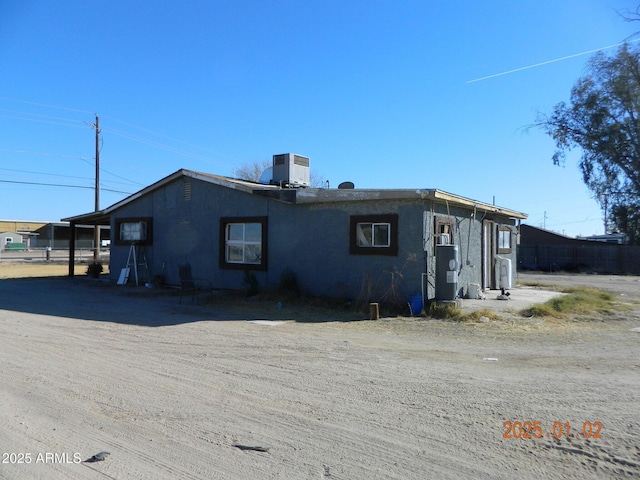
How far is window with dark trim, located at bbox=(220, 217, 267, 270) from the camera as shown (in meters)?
15.3

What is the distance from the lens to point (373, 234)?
515 inches

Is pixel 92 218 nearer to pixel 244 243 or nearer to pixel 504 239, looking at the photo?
pixel 244 243

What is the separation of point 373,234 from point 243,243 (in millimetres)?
4659

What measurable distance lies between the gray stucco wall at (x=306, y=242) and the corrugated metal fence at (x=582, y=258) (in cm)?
2180

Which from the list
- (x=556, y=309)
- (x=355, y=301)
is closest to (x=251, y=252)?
(x=355, y=301)

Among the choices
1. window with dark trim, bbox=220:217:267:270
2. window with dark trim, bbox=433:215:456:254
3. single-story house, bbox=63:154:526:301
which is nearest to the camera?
single-story house, bbox=63:154:526:301

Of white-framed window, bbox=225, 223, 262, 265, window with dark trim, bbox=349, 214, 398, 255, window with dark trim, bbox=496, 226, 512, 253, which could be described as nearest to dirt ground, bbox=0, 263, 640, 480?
window with dark trim, bbox=349, 214, 398, 255

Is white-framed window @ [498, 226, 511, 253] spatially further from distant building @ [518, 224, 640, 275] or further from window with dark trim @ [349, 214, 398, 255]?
distant building @ [518, 224, 640, 275]

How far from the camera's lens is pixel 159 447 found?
13.9ft

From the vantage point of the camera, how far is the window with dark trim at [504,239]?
59.6 feet

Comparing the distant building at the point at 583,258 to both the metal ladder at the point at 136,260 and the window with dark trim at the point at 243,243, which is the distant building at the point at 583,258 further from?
the metal ladder at the point at 136,260

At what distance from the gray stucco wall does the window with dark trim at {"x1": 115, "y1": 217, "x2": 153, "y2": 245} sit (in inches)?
7.3

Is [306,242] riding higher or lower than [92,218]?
lower

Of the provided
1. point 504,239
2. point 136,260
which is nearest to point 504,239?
point 504,239
